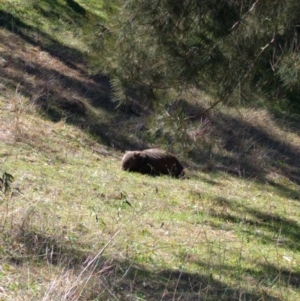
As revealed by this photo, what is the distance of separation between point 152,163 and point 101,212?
410cm

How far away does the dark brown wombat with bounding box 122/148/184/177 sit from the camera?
1298 centimetres

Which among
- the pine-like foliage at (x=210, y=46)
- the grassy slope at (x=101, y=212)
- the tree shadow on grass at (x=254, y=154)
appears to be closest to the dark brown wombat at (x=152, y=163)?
the grassy slope at (x=101, y=212)

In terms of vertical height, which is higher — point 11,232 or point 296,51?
point 296,51

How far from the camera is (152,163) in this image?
518 inches

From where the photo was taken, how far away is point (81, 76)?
17641 mm

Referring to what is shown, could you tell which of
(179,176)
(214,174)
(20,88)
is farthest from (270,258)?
(20,88)

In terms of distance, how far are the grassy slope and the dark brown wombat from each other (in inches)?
12.2

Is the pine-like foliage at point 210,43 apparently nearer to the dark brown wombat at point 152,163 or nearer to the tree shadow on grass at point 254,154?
the dark brown wombat at point 152,163

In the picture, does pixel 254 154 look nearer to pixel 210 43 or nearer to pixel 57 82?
pixel 57 82

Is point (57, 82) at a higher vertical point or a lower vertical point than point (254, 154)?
higher

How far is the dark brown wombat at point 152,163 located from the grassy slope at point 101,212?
1.02ft

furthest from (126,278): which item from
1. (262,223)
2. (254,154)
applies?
(254,154)

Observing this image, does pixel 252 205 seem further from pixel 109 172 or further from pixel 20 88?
pixel 20 88

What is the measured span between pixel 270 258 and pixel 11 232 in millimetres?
3272
